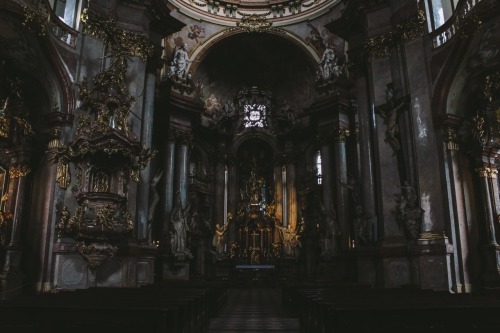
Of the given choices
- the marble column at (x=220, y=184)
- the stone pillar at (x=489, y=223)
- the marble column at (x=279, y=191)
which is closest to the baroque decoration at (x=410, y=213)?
the stone pillar at (x=489, y=223)

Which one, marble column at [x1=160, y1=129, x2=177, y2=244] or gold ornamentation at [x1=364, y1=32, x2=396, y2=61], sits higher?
gold ornamentation at [x1=364, y1=32, x2=396, y2=61]

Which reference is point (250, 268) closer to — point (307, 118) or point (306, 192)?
point (306, 192)

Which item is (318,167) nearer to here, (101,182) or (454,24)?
(454,24)

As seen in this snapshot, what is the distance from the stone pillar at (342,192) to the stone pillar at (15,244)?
12.9 meters

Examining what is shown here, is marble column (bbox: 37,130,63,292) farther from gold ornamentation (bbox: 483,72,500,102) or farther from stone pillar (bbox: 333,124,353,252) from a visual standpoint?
stone pillar (bbox: 333,124,353,252)

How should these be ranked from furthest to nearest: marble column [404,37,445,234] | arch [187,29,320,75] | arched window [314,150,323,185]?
arched window [314,150,323,185]
arch [187,29,320,75]
marble column [404,37,445,234]

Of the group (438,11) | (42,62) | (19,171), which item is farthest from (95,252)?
(438,11)

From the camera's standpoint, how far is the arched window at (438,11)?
13214 mm

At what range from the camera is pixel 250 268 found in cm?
2269

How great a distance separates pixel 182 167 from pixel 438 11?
42.0 feet

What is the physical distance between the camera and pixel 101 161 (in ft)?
39.8

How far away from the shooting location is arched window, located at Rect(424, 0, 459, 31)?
13.2 m

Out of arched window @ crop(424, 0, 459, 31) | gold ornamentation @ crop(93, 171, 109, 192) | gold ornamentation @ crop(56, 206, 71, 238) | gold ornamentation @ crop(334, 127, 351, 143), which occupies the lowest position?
gold ornamentation @ crop(56, 206, 71, 238)

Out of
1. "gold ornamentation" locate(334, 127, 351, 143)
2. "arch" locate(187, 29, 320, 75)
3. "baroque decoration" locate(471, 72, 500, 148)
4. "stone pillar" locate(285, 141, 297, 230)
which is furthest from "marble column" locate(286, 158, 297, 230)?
"baroque decoration" locate(471, 72, 500, 148)
